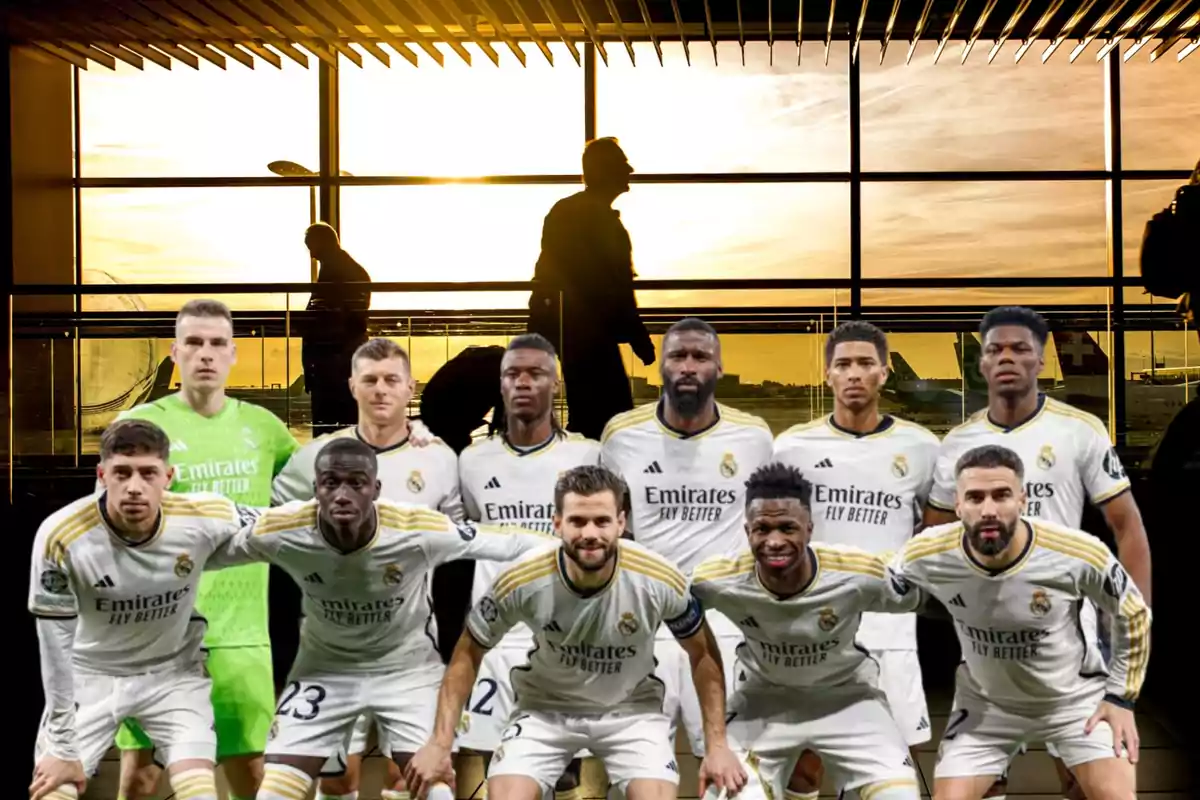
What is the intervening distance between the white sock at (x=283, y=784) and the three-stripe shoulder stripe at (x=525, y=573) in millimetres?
831

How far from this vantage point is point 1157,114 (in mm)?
7148

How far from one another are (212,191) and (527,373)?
3.78 m

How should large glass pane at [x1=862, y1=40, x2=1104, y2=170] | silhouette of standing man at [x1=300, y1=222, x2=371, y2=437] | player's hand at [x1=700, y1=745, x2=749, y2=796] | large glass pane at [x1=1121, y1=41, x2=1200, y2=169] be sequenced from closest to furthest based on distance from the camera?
player's hand at [x1=700, y1=745, x2=749, y2=796], silhouette of standing man at [x1=300, y1=222, x2=371, y2=437], large glass pane at [x1=862, y1=40, x2=1104, y2=170], large glass pane at [x1=1121, y1=41, x2=1200, y2=169]

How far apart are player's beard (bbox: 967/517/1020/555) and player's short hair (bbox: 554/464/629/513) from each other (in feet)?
3.39

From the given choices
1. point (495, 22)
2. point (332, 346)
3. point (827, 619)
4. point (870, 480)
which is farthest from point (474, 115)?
point (827, 619)

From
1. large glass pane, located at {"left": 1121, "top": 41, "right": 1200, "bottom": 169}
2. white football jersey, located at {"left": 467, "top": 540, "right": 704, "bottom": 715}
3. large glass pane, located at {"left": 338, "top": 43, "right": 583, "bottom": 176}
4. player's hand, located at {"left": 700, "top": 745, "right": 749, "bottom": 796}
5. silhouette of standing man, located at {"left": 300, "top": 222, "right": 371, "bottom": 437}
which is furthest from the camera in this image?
large glass pane, located at {"left": 1121, "top": 41, "right": 1200, "bottom": 169}

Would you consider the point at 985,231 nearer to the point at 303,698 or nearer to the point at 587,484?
the point at 587,484

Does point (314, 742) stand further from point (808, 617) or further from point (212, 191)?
point (212, 191)

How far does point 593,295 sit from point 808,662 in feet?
5.02

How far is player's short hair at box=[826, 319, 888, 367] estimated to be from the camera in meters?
4.03

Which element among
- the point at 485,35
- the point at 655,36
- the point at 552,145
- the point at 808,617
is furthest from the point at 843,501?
the point at 552,145

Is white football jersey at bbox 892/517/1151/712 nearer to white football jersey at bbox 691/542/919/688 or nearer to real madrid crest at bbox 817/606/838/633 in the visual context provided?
white football jersey at bbox 691/542/919/688

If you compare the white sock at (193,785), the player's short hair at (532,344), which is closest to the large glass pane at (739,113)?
the player's short hair at (532,344)

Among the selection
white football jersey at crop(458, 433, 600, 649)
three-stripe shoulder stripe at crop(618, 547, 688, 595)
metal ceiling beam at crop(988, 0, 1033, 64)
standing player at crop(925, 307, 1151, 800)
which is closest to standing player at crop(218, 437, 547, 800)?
white football jersey at crop(458, 433, 600, 649)
